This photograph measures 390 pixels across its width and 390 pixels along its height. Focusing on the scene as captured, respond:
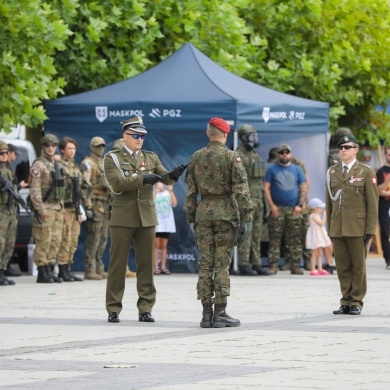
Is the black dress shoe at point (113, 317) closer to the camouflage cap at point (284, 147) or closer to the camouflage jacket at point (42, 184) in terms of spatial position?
the camouflage jacket at point (42, 184)

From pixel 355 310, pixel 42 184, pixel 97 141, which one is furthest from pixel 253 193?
pixel 355 310

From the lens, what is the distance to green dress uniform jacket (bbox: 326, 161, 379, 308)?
50.3ft

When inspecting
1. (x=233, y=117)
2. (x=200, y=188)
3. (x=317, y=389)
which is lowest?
(x=317, y=389)

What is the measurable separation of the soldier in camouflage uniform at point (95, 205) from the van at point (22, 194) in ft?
5.26

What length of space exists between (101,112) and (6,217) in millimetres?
3170

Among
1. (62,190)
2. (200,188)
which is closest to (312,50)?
(62,190)

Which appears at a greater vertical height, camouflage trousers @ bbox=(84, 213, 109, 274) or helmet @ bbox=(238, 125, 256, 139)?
helmet @ bbox=(238, 125, 256, 139)

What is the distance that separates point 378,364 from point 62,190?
10974mm

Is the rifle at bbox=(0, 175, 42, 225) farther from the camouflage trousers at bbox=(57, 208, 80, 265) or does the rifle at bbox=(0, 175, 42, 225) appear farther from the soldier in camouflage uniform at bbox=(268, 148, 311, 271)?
the soldier in camouflage uniform at bbox=(268, 148, 311, 271)

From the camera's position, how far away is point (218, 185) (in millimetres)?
13789

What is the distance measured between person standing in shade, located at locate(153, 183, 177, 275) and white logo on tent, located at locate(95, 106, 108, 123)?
135cm

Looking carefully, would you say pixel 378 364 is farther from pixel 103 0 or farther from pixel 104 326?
pixel 103 0

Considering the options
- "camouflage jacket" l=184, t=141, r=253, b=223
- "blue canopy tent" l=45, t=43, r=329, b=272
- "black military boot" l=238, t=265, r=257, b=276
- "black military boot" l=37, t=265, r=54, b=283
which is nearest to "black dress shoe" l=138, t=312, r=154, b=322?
"camouflage jacket" l=184, t=141, r=253, b=223

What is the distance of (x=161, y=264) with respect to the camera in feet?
76.9
